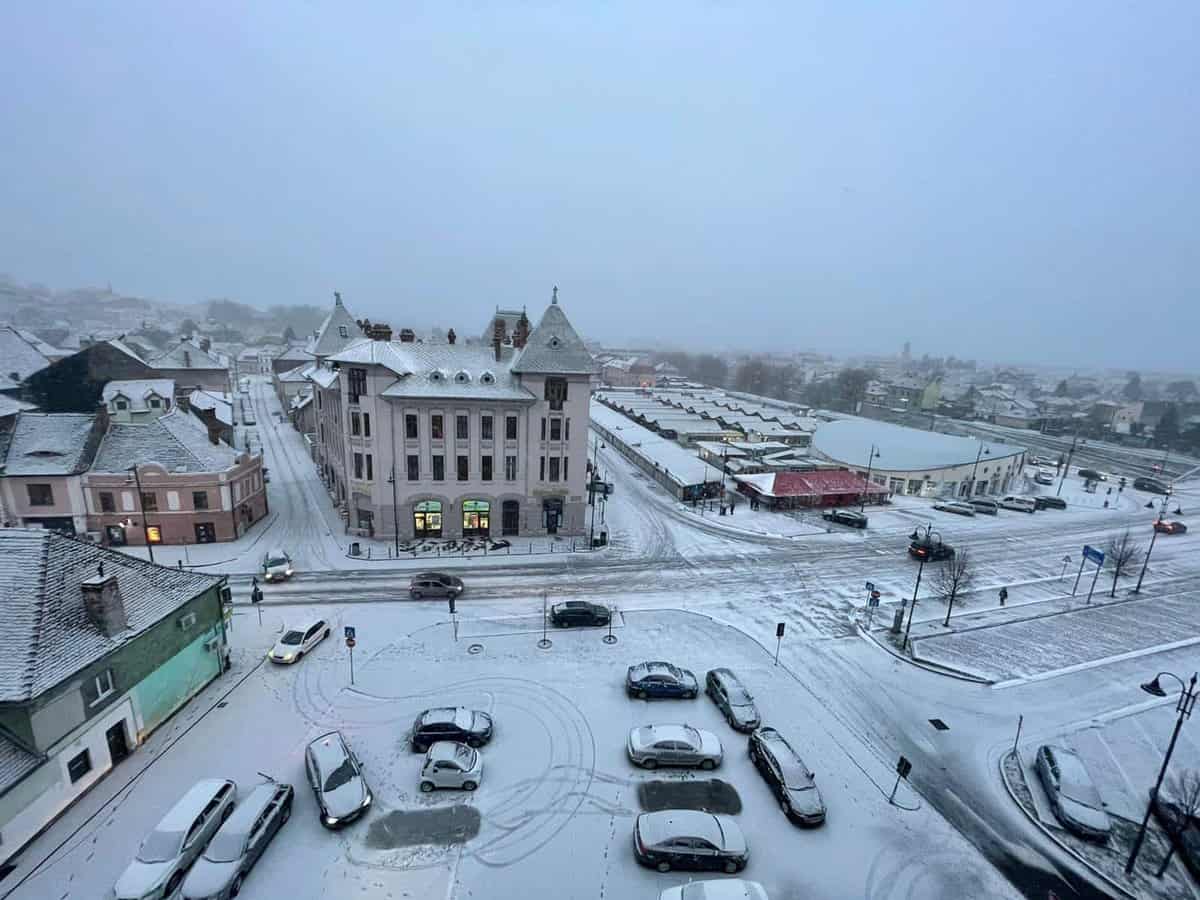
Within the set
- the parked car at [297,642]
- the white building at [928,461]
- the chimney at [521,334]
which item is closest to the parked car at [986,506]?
the white building at [928,461]

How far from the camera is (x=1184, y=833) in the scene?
17.8 m

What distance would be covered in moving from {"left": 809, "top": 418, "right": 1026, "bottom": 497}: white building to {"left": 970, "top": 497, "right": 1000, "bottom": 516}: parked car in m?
3.15

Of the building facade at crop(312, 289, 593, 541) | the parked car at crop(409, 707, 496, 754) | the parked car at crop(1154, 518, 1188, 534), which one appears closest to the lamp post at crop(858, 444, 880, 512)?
the parked car at crop(1154, 518, 1188, 534)

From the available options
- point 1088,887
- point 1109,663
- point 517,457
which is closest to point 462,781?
point 1088,887

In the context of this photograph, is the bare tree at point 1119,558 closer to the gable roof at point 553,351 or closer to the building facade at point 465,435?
the building facade at point 465,435

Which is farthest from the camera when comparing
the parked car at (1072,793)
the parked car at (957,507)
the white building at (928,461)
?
the white building at (928,461)

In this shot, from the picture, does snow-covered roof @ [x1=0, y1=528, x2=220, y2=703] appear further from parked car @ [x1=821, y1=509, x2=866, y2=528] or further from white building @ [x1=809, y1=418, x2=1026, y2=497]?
white building @ [x1=809, y1=418, x2=1026, y2=497]

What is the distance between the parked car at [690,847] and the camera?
16.1m

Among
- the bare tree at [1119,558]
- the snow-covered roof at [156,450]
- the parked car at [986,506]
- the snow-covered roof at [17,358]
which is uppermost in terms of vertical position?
the snow-covered roof at [17,358]

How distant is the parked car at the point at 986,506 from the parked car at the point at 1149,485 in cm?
3284

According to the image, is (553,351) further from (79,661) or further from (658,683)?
(79,661)

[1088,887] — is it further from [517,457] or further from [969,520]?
[969,520]

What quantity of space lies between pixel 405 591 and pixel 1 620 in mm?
17504

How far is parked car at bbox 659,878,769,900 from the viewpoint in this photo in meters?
14.6
